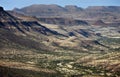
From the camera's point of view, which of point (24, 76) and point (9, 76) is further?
point (24, 76)

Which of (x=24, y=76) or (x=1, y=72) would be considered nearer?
(x=1, y=72)

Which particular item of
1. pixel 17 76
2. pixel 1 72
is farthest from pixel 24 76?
pixel 1 72

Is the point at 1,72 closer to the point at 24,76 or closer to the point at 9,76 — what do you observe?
the point at 9,76

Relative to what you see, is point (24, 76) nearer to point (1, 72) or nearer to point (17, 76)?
point (17, 76)

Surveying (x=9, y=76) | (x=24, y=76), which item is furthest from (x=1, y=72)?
(x=24, y=76)
